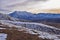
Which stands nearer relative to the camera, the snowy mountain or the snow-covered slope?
the snow-covered slope

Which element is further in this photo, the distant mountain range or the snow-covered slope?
the distant mountain range

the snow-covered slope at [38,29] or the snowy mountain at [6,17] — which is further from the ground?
the snowy mountain at [6,17]

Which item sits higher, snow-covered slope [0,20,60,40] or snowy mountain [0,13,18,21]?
snowy mountain [0,13,18,21]

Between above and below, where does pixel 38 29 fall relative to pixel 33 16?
below

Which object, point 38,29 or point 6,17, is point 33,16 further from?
point 6,17

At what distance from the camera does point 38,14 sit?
6.67 ft

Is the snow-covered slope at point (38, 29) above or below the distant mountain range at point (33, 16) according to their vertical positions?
below

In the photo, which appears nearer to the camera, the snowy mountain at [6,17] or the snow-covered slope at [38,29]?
the snow-covered slope at [38,29]

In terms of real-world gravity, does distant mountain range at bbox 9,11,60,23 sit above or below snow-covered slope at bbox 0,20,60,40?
above

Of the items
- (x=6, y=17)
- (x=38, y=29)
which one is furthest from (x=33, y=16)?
(x=6, y=17)

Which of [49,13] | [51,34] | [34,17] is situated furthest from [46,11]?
[51,34]

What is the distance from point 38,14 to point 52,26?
0.82ft

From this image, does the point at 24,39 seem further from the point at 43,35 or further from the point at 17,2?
the point at 17,2

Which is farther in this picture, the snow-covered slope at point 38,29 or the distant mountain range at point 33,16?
the distant mountain range at point 33,16
